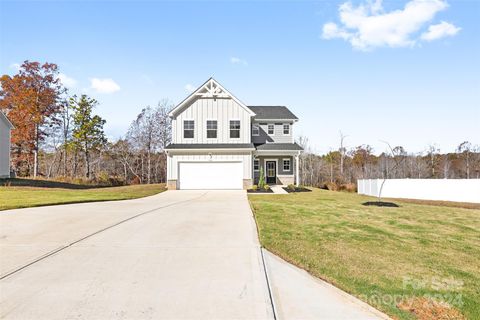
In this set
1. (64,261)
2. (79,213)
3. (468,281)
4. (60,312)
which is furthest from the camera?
(79,213)

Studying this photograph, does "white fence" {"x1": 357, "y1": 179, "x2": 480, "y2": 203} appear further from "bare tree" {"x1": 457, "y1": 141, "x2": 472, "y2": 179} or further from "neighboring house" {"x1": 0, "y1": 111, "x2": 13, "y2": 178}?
"neighboring house" {"x1": 0, "y1": 111, "x2": 13, "y2": 178}

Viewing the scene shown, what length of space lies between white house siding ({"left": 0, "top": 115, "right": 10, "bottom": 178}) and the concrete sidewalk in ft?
102

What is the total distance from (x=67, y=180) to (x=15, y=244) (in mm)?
26558

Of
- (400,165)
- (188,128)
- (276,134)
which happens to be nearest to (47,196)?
(188,128)

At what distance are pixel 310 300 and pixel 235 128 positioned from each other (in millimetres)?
20713

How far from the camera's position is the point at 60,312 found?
357 centimetres

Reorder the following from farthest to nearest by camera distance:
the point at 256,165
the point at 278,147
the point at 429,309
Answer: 1. the point at 256,165
2. the point at 278,147
3. the point at 429,309

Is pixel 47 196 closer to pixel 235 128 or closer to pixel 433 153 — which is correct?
pixel 235 128

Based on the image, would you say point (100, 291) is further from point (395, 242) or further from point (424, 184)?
point (424, 184)

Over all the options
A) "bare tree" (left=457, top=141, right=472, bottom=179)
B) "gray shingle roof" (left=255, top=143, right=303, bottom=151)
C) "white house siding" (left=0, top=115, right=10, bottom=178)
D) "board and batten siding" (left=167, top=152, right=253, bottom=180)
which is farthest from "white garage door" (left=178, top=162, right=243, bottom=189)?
"bare tree" (left=457, top=141, right=472, bottom=179)

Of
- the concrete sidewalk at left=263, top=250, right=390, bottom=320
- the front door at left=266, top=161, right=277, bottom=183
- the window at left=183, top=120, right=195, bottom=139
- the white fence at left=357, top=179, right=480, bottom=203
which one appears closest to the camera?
the concrete sidewalk at left=263, top=250, right=390, bottom=320

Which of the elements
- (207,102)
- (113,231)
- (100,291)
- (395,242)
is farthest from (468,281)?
(207,102)

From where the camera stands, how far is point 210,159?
76.1 ft

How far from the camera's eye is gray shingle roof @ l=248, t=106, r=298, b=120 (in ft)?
90.4
